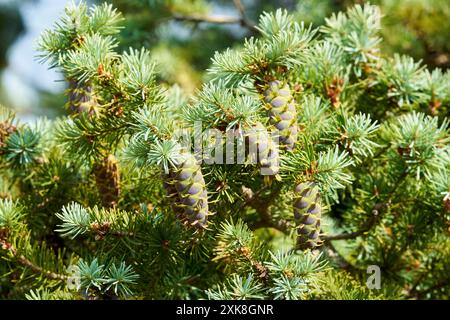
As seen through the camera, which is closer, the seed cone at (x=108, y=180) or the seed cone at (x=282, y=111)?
the seed cone at (x=282, y=111)

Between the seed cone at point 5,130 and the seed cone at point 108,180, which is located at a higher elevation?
the seed cone at point 5,130

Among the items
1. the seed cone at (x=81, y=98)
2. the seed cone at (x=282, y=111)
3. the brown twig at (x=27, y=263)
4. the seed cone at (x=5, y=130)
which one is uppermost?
the seed cone at (x=81, y=98)

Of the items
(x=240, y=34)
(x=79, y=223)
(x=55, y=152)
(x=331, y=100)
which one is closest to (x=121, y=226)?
(x=79, y=223)

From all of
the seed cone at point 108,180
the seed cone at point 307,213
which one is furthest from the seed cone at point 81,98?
the seed cone at point 307,213

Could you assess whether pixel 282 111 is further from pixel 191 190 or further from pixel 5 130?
pixel 5 130

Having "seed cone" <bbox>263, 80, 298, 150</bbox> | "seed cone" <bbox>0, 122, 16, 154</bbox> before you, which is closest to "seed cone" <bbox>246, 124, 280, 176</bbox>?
"seed cone" <bbox>263, 80, 298, 150</bbox>

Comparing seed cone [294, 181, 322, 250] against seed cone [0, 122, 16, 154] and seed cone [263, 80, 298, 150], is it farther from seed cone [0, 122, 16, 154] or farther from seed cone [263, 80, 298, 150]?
seed cone [0, 122, 16, 154]

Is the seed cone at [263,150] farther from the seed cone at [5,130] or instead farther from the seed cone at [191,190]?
the seed cone at [5,130]
